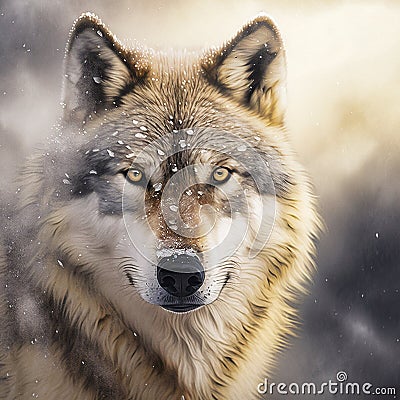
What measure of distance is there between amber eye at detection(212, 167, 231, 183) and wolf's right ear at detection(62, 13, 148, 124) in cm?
44

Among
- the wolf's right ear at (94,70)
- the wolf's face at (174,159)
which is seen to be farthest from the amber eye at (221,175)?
the wolf's right ear at (94,70)

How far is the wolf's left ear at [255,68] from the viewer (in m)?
1.70

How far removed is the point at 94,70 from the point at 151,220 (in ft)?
1.87

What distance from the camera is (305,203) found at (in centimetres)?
→ 175

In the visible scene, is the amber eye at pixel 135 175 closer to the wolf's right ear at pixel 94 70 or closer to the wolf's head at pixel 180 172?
the wolf's head at pixel 180 172

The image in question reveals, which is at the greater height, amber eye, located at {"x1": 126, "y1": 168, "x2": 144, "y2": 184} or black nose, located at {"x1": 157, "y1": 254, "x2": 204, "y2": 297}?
amber eye, located at {"x1": 126, "y1": 168, "x2": 144, "y2": 184}

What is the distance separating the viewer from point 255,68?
172cm

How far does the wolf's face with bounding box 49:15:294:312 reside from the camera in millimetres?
1603

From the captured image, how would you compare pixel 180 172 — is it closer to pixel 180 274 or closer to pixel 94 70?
pixel 180 274

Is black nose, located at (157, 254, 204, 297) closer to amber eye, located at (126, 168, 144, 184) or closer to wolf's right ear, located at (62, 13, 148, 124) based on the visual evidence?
amber eye, located at (126, 168, 144, 184)

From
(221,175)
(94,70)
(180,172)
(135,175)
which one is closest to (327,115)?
(221,175)

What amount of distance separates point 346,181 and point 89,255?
967mm

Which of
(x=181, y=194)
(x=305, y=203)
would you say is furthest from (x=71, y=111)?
(x=305, y=203)

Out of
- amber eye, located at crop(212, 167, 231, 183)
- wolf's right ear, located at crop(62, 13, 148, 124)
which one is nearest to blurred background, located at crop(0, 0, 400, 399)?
wolf's right ear, located at crop(62, 13, 148, 124)
